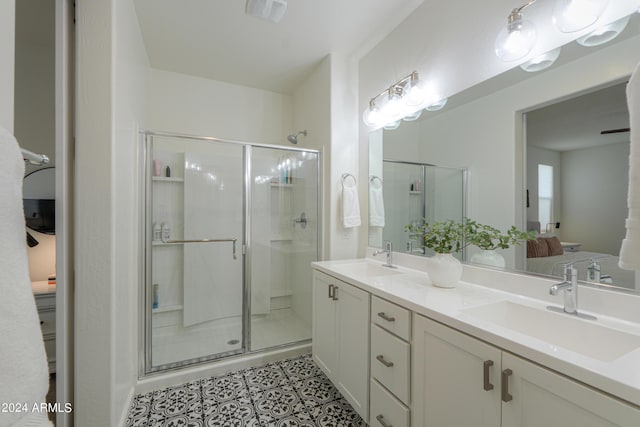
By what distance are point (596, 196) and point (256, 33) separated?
94.0 inches

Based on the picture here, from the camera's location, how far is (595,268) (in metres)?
1.11

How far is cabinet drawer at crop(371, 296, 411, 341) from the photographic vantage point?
3.96 feet

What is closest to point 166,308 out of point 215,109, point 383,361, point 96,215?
point 96,215

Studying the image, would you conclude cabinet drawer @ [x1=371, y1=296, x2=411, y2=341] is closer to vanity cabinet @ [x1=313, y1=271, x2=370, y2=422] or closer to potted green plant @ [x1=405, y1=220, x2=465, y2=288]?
vanity cabinet @ [x1=313, y1=271, x2=370, y2=422]

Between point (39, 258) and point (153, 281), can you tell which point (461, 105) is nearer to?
point (153, 281)

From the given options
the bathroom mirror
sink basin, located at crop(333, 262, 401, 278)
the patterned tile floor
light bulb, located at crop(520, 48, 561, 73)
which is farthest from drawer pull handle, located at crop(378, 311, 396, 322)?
the bathroom mirror

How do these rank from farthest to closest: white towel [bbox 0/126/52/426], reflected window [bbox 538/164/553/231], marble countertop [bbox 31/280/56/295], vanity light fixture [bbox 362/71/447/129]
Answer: vanity light fixture [bbox 362/71/447/129], marble countertop [bbox 31/280/56/295], reflected window [bbox 538/164/553/231], white towel [bbox 0/126/52/426]

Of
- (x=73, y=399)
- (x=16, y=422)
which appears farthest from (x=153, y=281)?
(x=16, y=422)

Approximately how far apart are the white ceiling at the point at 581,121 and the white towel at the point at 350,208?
1.31 meters

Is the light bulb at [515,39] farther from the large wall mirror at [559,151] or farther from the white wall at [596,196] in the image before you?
the white wall at [596,196]

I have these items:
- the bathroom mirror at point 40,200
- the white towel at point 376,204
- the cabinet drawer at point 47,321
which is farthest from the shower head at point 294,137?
the cabinet drawer at point 47,321

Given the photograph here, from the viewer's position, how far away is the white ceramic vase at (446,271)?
1439mm

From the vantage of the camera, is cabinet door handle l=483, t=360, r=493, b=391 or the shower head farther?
the shower head

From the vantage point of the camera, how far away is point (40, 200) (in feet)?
6.29
